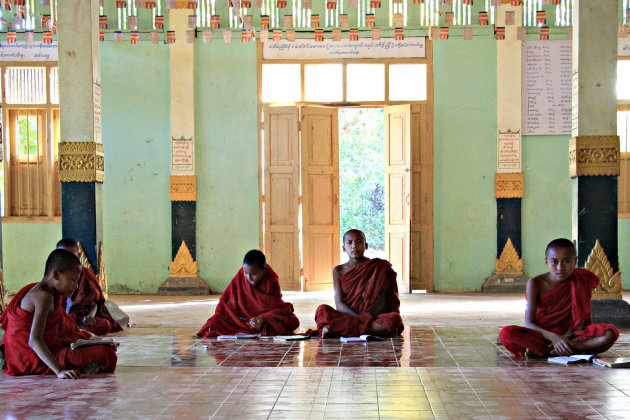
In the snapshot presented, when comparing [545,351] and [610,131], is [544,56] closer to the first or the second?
[610,131]

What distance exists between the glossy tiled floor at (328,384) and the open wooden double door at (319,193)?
465cm

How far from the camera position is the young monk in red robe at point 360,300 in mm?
7199

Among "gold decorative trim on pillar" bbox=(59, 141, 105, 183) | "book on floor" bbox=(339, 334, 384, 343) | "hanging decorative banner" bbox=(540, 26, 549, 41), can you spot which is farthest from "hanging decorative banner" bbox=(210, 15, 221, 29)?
"book on floor" bbox=(339, 334, 384, 343)

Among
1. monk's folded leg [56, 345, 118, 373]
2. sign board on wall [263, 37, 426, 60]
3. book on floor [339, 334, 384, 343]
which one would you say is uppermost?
sign board on wall [263, 37, 426, 60]

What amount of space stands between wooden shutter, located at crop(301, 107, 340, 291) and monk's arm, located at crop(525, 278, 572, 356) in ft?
20.1

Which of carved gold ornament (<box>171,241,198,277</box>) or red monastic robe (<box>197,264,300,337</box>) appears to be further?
carved gold ornament (<box>171,241,198,277</box>)

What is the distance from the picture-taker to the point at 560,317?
6148 mm

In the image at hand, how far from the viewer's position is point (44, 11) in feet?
40.1

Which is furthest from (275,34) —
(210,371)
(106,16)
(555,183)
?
(210,371)

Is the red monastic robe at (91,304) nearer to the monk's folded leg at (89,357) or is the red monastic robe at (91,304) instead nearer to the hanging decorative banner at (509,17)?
the monk's folded leg at (89,357)

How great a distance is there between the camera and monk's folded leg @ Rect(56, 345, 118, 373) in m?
5.34

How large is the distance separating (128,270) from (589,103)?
7675mm

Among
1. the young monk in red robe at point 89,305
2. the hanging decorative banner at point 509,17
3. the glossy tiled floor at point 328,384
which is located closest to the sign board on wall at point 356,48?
the hanging decorative banner at point 509,17

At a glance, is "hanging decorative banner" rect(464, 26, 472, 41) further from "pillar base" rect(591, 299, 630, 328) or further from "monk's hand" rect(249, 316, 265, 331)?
"monk's hand" rect(249, 316, 265, 331)
